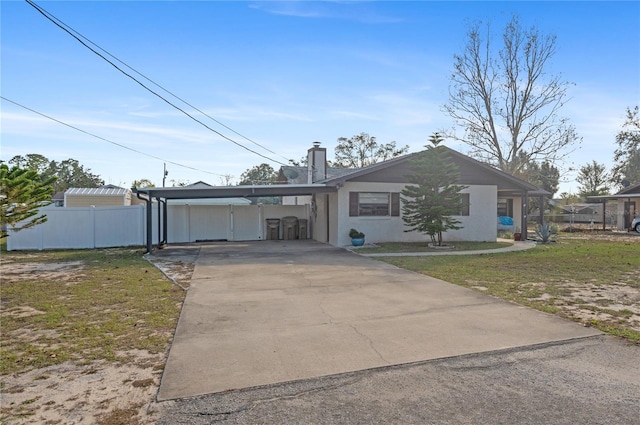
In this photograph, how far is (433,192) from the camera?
14836 millimetres

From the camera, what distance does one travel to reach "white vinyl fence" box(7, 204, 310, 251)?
15.7 meters

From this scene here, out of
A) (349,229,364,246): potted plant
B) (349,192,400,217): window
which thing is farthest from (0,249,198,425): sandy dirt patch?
(349,192,400,217): window

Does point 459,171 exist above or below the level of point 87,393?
above

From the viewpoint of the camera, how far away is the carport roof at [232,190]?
14.4m

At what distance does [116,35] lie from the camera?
455 inches

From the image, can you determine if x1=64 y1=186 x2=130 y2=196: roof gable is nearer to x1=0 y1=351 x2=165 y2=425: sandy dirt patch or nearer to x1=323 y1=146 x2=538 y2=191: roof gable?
x1=323 y1=146 x2=538 y2=191: roof gable

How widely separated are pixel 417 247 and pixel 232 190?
7.11 meters

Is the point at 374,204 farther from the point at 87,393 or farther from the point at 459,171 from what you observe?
the point at 87,393

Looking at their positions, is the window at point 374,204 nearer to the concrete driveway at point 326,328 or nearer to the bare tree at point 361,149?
the concrete driveway at point 326,328

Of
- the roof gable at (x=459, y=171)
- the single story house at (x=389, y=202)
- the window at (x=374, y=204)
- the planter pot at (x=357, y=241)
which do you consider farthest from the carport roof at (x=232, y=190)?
the planter pot at (x=357, y=241)

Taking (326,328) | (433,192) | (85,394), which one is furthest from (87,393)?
(433,192)

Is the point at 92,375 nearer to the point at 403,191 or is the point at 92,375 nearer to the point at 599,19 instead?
the point at 403,191

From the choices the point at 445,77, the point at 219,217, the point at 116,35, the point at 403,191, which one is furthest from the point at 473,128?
the point at 116,35

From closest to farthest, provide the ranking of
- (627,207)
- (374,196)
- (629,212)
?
(374,196) → (629,212) → (627,207)
